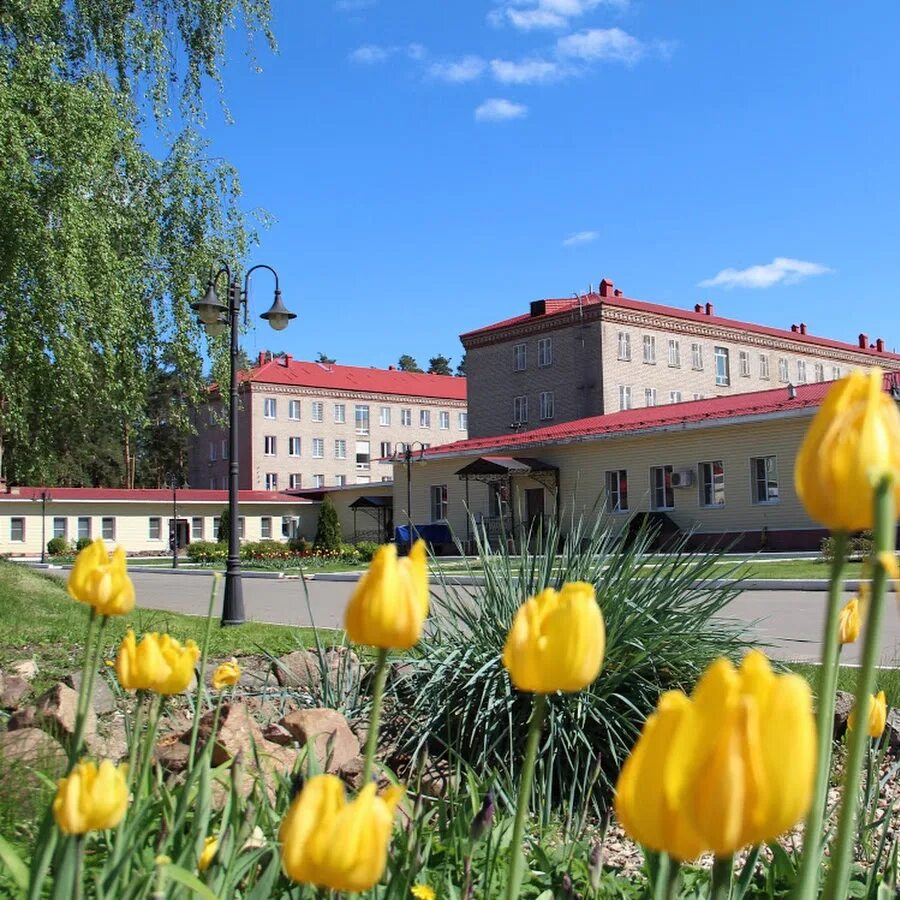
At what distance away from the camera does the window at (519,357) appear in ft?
170

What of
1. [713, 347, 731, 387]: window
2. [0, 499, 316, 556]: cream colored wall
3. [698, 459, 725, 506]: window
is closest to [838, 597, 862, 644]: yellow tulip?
[698, 459, 725, 506]: window

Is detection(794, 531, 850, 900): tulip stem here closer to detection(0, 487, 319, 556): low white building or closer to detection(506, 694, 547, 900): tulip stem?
detection(506, 694, 547, 900): tulip stem

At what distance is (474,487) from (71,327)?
2564cm

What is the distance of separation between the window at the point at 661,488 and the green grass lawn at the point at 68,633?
22180 mm

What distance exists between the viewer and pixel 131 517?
5281 cm

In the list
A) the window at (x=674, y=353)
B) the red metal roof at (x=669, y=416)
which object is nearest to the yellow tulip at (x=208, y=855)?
the red metal roof at (x=669, y=416)

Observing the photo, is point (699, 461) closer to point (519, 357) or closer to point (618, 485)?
point (618, 485)

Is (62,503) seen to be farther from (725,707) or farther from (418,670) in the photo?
(725,707)

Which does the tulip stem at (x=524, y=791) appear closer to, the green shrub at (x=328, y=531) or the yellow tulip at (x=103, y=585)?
the yellow tulip at (x=103, y=585)

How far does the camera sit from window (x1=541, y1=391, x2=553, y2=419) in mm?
50188

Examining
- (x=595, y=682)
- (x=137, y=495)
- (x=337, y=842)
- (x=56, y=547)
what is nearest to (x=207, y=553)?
(x=56, y=547)

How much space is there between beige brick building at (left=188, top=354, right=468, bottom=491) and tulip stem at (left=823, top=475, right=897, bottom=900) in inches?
2590

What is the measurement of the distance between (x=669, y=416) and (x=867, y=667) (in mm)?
33044

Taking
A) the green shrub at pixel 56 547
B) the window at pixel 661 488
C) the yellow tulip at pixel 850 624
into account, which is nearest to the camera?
the yellow tulip at pixel 850 624
